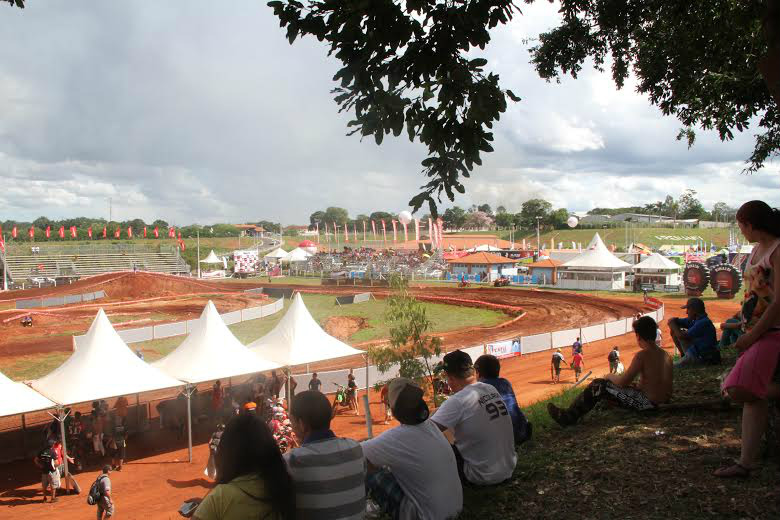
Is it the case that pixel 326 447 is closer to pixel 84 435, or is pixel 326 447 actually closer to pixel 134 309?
pixel 84 435

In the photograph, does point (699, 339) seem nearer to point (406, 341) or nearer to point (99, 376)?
point (406, 341)

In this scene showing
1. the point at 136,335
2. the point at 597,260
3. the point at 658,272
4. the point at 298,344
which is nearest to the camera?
the point at 298,344

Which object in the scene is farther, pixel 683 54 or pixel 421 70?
pixel 683 54

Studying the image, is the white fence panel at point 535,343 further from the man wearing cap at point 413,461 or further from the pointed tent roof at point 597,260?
the pointed tent roof at point 597,260

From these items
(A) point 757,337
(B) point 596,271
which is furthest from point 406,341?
(B) point 596,271

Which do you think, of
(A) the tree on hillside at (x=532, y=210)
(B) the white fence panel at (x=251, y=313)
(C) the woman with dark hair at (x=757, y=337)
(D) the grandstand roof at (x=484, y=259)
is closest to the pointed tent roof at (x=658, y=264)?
(D) the grandstand roof at (x=484, y=259)

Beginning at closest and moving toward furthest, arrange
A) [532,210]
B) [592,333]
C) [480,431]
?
[480,431] → [592,333] → [532,210]

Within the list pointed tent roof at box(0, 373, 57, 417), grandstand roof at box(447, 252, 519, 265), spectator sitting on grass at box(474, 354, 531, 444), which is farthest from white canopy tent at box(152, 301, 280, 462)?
grandstand roof at box(447, 252, 519, 265)

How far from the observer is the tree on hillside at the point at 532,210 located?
467ft

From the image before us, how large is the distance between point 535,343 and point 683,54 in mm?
15382

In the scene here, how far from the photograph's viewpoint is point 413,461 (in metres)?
3.54

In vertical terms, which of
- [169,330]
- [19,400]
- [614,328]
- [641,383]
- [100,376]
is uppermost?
[641,383]

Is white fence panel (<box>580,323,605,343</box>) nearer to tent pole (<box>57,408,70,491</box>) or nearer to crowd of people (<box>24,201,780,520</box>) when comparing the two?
tent pole (<box>57,408,70,491</box>)

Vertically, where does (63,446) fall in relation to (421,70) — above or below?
below
